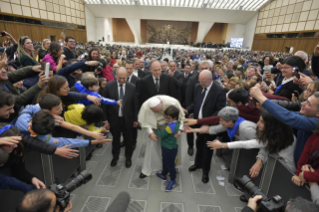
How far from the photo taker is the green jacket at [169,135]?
226 cm

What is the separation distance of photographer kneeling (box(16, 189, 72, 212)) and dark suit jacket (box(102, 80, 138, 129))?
185 centimetres

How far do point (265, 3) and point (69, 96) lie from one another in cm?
2912

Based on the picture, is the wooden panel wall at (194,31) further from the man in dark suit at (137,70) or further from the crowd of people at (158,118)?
the crowd of people at (158,118)

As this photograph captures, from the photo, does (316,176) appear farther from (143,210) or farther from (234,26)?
(234,26)

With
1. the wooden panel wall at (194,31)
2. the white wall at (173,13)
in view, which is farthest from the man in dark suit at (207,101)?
the wooden panel wall at (194,31)

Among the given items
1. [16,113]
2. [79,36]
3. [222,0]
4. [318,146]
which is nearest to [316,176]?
[318,146]

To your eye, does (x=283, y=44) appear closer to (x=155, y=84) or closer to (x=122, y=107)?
(x=155, y=84)

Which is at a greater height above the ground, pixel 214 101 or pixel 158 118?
pixel 214 101

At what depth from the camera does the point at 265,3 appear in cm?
2269

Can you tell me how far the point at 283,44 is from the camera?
19250 millimetres

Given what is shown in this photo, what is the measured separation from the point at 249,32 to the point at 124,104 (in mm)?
29667

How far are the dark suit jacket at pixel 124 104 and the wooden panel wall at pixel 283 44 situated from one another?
1961 centimetres

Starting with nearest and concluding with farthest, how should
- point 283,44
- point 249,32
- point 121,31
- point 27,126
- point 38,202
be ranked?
1. point 38,202
2. point 27,126
3. point 283,44
4. point 249,32
5. point 121,31

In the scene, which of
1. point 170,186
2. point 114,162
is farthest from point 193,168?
point 114,162
